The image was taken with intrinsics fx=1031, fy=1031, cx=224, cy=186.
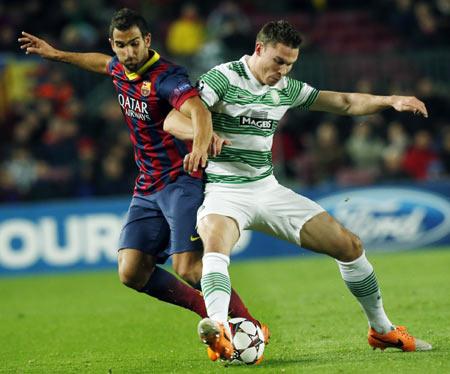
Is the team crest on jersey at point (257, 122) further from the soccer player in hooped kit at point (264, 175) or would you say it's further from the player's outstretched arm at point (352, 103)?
the player's outstretched arm at point (352, 103)

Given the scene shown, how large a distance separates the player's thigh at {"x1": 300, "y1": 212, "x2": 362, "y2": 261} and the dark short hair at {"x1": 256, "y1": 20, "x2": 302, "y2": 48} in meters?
1.20

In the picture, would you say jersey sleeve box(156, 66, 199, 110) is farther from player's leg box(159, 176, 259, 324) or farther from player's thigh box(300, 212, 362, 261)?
player's thigh box(300, 212, 362, 261)

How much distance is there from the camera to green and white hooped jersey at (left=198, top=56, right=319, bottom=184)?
706 centimetres

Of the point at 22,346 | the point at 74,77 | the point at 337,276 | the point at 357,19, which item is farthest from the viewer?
the point at 357,19

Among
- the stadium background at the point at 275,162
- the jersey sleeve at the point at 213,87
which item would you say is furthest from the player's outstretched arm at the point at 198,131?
the stadium background at the point at 275,162

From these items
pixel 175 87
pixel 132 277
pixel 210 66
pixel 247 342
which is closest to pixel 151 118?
pixel 175 87

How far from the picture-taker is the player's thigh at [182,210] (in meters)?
7.31

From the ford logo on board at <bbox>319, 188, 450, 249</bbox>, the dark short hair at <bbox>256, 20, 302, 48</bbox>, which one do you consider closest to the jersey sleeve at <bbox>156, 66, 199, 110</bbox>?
the dark short hair at <bbox>256, 20, 302, 48</bbox>

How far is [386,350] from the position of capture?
730 centimetres

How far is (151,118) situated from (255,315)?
278 cm

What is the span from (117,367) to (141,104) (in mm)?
1884

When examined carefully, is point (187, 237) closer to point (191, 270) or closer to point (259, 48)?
point (191, 270)

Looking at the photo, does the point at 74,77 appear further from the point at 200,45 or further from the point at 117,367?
the point at 117,367

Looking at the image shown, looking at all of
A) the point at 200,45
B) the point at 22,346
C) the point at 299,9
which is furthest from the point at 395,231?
the point at 22,346
